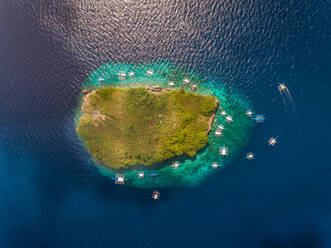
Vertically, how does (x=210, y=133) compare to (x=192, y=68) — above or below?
below

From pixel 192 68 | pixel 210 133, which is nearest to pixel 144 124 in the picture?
pixel 210 133

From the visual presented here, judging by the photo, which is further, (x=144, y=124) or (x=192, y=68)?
(x=192, y=68)

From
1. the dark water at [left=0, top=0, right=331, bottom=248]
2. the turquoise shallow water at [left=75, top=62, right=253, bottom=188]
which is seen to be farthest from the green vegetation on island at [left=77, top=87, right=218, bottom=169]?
the dark water at [left=0, top=0, right=331, bottom=248]

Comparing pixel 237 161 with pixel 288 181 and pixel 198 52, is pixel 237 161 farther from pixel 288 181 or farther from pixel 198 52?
pixel 198 52

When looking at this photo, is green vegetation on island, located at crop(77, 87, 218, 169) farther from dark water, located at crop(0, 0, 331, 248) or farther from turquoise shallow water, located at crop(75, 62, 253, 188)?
dark water, located at crop(0, 0, 331, 248)

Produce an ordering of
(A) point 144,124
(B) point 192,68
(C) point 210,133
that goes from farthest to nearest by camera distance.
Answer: (B) point 192,68, (C) point 210,133, (A) point 144,124

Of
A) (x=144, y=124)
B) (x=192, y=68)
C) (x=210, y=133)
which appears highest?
(x=192, y=68)

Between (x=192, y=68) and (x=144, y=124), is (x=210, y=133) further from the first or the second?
(x=192, y=68)
